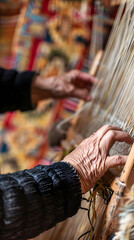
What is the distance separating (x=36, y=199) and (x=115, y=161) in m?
0.21

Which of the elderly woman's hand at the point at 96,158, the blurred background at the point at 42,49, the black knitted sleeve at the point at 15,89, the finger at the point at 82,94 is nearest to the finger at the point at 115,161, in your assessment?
the elderly woman's hand at the point at 96,158

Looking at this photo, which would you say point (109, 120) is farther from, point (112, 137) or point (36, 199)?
point (36, 199)

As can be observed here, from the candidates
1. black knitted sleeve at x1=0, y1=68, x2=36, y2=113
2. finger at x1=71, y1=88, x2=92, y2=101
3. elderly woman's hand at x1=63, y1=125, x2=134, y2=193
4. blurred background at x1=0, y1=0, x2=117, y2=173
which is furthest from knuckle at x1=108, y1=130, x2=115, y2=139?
blurred background at x1=0, y1=0, x2=117, y2=173

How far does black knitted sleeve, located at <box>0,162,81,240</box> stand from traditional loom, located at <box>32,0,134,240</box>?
8cm

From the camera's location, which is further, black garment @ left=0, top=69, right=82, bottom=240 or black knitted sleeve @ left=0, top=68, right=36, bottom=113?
black knitted sleeve @ left=0, top=68, right=36, bottom=113

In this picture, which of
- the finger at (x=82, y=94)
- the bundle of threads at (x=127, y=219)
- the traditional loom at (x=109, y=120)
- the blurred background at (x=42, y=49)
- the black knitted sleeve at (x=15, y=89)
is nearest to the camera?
the bundle of threads at (x=127, y=219)

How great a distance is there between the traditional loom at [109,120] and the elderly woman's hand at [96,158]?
0.04 m

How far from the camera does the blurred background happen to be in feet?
5.56

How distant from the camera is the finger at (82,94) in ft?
3.70

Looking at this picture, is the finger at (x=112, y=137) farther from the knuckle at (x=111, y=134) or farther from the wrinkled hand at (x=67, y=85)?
the wrinkled hand at (x=67, y=85)

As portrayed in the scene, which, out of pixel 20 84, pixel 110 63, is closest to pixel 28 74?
pixel 20 84

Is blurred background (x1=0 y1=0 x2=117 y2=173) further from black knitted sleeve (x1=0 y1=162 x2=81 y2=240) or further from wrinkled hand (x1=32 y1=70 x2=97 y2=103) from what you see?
black knitted sleeve (x1=0 y1=162 x2=81 y2=240)

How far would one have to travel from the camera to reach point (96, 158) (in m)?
0.65

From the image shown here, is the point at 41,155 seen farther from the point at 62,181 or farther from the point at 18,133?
the point at 62,181
